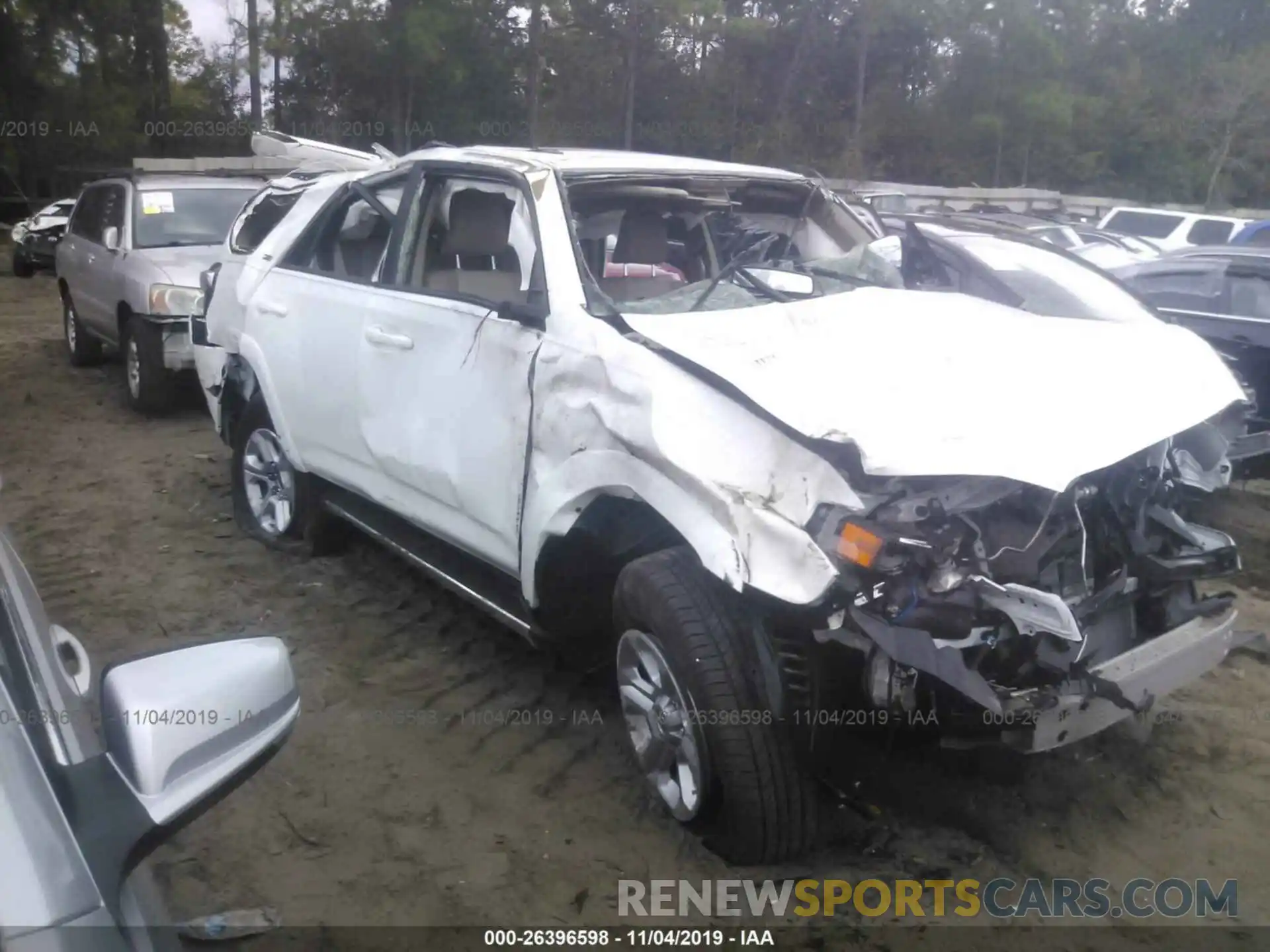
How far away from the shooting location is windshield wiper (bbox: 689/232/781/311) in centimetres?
370

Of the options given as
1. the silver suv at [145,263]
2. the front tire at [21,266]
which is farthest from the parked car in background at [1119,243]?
the front tire at [21,266]

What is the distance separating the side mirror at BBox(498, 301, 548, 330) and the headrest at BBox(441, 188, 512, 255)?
1.47ft

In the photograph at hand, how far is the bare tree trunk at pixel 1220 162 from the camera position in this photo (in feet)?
126

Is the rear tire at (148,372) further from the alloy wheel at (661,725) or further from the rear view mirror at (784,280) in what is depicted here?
the alloy wheel at (661,725)

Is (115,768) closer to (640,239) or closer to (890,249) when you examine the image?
(640,239)

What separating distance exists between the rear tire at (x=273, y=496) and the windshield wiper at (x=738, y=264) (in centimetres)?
224

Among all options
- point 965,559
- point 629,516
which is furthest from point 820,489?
point 629,516

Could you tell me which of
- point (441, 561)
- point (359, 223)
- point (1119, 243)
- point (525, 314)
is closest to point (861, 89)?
point (1119, 243)

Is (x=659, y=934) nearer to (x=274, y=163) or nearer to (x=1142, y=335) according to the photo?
(x=1142, y=335)

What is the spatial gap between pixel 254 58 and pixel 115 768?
30.6m

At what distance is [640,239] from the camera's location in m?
4.19

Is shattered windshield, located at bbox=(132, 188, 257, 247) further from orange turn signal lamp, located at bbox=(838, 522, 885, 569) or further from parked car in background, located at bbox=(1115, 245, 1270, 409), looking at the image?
orange turn signal lamp, located at bbox=(838, 522, 885, 569)

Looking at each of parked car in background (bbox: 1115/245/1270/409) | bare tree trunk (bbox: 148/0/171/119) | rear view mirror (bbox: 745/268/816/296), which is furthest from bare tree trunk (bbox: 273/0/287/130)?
rear view mirror (bbox: 745/268/816/296)

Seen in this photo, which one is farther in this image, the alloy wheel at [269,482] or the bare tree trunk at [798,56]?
the bare tree trunk at [798,56]
